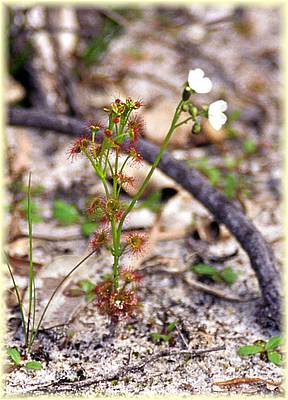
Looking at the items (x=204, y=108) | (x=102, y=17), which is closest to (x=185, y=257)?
(x=204, y=108)

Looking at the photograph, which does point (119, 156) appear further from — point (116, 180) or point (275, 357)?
point (275, 357)

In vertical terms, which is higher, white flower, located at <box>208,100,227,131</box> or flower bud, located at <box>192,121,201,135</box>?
white flower, located at <box>208,100,227,131</box>

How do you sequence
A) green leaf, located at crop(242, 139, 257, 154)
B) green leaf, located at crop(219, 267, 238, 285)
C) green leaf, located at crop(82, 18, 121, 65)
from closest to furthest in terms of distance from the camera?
green leaf, located at crop(219, 267, 238, 285) < green leaf, located at crop(242, 139, 257, 154) < green leaf, located at crop(82, 18, 121, 65)

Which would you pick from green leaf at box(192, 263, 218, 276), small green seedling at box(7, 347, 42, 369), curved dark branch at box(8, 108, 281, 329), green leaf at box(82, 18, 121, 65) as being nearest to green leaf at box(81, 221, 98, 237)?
curved dark branch at box(8, 108, 281, 329)

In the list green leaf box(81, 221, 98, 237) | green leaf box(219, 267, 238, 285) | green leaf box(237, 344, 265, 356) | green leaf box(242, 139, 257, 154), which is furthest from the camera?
green leaf box(242, 139, 257, 154)

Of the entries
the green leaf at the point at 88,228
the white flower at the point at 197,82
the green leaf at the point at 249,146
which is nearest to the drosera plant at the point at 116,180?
the white flower at the point at 197,82

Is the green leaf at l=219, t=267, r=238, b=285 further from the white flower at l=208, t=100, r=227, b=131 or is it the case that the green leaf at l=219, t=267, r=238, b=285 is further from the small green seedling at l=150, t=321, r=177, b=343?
the white flower at l=208, t=100, r=227, b=131

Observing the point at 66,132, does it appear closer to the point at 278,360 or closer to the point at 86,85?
the point at 86,85

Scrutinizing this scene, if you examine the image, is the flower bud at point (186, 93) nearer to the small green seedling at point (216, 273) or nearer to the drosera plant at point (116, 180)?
the drosera plant at point (116, 180)
